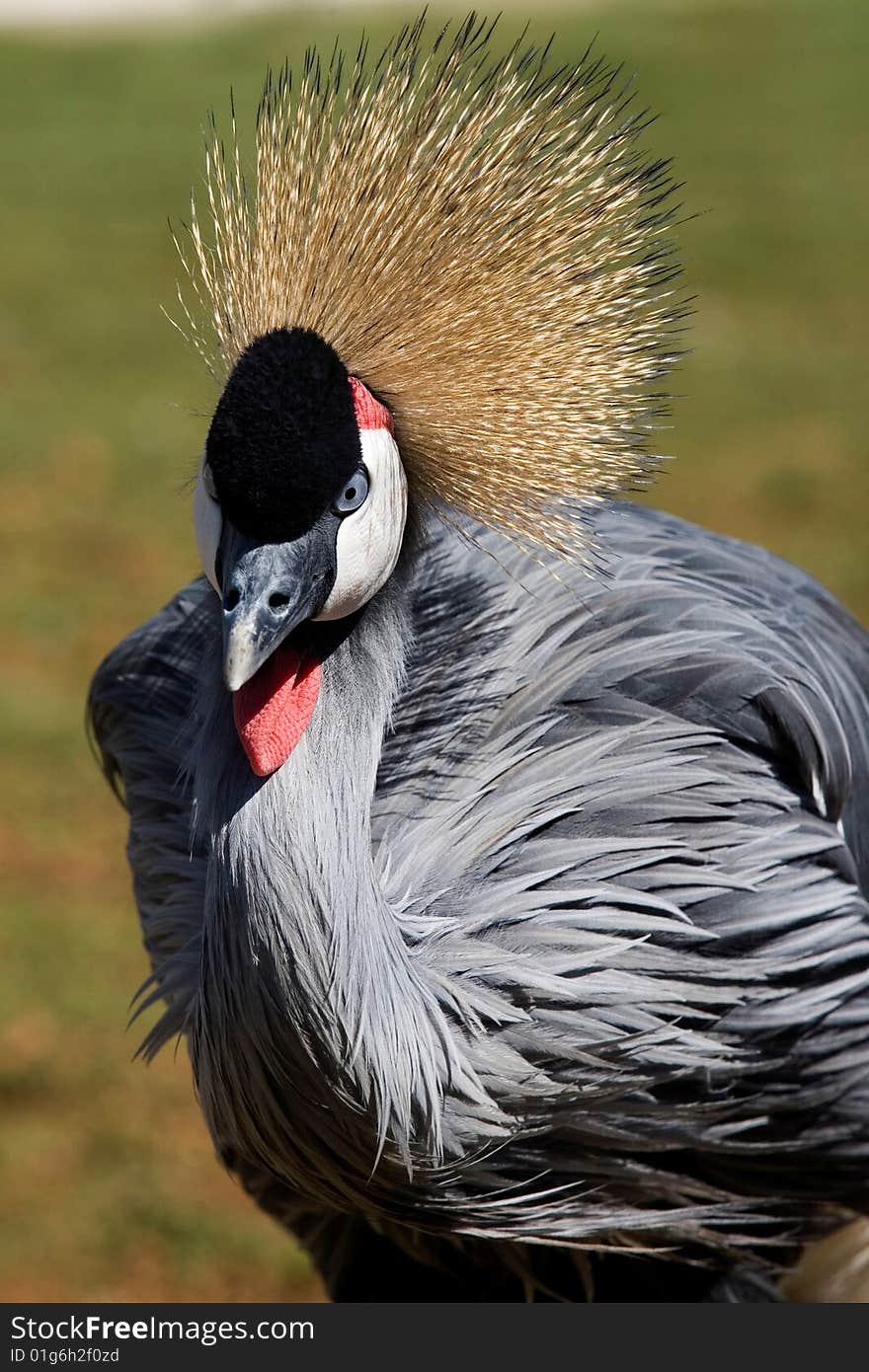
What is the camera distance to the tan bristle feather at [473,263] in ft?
3.92

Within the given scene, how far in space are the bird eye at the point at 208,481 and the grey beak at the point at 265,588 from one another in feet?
0.07

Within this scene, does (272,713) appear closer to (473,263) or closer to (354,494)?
(354,494)

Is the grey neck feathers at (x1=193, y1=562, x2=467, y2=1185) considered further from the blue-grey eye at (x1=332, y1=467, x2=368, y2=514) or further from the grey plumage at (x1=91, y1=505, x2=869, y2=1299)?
the blue-grey eye at (x1=332, y1=467, x2=368, y2=514)

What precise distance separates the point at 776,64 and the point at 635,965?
6.80m

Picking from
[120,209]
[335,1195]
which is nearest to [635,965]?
[335,1195]

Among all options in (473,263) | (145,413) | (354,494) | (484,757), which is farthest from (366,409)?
(145,413)

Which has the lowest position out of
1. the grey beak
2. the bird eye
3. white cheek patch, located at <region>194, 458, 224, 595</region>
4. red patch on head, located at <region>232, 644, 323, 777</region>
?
red patch on head, located at <region>232, 644, 323, 777</region>

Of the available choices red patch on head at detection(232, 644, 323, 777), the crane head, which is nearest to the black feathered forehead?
the crane head

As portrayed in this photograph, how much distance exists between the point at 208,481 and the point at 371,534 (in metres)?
0.12

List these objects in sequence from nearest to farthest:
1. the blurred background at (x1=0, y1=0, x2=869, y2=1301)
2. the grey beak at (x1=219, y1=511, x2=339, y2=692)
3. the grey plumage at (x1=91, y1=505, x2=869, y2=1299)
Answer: the grey beak at (x1=219, y1=511, x2=339, y2=692) → the grey plumage at (x1=91, y1=505, x2=869, y2=1299) → the blurred background at (x1=0, y1=0, x2=869, y2=1301)

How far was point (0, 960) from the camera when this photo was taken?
2.50m

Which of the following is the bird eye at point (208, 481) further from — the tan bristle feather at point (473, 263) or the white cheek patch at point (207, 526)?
the tan bristle feather at point (473, 263)

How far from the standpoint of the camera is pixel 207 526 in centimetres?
109

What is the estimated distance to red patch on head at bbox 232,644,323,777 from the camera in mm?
1099
